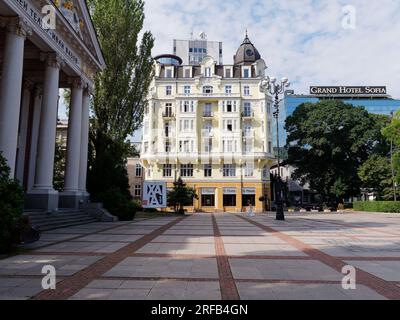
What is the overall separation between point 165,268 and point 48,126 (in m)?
14.0

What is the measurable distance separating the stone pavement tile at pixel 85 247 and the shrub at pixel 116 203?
11714 mm

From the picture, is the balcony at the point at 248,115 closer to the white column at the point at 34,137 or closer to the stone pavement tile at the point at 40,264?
the white column at the point at 34,137

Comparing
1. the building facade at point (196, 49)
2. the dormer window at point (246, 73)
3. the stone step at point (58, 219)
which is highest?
the building facade at point (196, 49)

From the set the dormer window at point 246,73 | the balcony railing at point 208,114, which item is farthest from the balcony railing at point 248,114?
the dormer window at point 246,73

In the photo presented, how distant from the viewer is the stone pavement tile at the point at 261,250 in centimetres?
984

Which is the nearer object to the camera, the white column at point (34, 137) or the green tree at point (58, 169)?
the white column at point (34, 137)

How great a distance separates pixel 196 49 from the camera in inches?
3282

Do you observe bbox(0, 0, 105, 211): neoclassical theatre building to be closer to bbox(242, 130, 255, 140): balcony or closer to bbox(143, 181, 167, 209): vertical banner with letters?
bbox(143, 181, 167, 209): vertical banner with letters

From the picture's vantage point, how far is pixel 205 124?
56.2 meters

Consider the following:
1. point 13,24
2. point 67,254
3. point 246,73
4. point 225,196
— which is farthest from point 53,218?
point 246,73

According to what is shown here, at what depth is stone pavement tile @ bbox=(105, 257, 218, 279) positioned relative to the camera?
23.0ft

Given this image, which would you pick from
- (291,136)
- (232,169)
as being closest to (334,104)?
(291,136)
